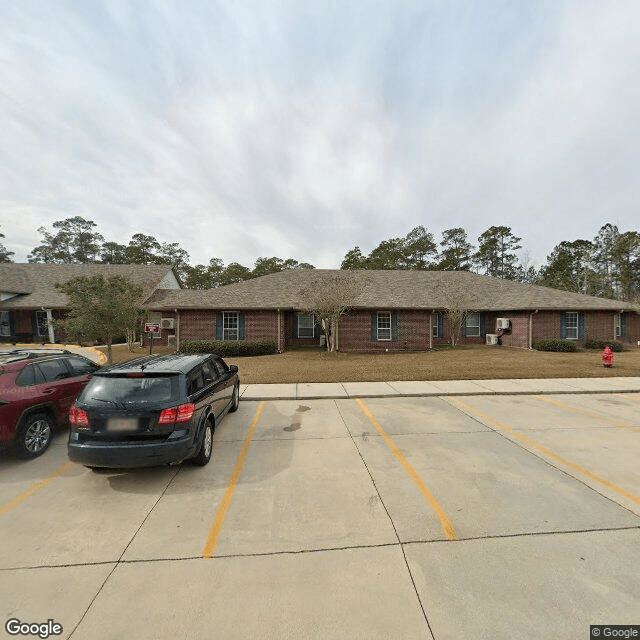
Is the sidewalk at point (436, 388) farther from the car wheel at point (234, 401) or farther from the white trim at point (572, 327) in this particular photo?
the white trim at point (572, 327)

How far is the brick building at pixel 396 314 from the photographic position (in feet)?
65.3

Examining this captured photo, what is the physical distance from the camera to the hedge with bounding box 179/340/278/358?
1770 cm

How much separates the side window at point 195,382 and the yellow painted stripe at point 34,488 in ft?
7.87

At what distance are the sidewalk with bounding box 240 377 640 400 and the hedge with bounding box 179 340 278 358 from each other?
7.91 meters

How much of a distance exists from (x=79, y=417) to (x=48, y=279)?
32990mm

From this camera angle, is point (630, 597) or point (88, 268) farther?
point (88, 268)

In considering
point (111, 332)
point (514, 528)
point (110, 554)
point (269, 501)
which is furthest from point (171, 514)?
point (111, 332)

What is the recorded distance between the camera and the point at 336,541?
3332mm

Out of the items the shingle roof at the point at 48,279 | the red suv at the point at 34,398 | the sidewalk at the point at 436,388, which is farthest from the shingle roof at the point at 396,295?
the red suv at the point at 34,398

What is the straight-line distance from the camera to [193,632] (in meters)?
2.35

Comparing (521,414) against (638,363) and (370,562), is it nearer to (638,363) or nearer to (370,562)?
(370,562)

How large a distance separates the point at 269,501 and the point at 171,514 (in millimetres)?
1193

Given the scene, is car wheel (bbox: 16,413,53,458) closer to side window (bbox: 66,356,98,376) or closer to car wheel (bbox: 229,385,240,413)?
side window (bbox: 66,356,98,376)

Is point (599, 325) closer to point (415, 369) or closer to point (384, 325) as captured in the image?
point (384, 325)
